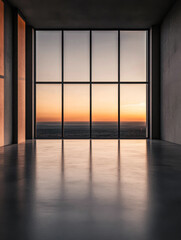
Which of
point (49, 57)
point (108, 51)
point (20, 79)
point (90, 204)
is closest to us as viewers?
point (90, 204)

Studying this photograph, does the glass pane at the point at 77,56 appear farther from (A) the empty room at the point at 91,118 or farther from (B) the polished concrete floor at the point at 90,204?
(B) the polished concrete floor at the point at 90,204

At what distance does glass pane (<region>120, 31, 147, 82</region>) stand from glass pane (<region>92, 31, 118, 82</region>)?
1.13 ft

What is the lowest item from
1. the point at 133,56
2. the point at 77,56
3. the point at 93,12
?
the point at 133,56

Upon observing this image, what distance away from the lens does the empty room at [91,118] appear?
2256 mm

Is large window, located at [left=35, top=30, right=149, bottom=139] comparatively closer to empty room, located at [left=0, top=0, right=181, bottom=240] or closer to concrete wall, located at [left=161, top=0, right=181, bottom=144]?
empty room, located at [left=0, top=0, right=181, bottom=240]

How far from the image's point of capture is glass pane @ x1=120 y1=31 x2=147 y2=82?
12953 millimetres

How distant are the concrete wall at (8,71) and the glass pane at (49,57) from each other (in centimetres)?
282

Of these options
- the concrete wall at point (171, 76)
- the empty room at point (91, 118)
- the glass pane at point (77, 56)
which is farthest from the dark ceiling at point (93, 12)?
the glass pane at point (77, 56)

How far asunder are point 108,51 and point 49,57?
3658 mm

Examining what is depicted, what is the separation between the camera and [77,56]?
→ 48.2 ft

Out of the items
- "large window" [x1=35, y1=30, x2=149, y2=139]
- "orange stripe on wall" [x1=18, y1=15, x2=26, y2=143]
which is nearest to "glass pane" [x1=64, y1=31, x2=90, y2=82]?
"large window" [x1=35, y1=30, x2=149, y2=139]

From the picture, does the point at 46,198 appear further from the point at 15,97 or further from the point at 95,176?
the point at 15,97

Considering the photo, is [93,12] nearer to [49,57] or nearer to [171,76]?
[171,76]

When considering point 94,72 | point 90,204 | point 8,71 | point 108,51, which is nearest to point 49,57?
point 108,51
